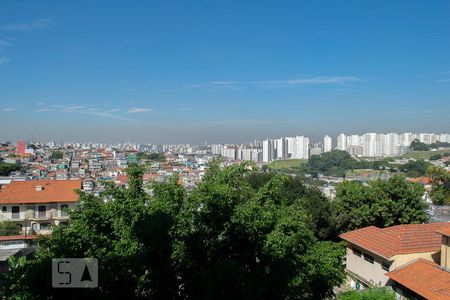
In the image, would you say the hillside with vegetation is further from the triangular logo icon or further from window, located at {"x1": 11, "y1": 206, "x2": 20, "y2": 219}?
window, located at {"x1": 11, "y1": 206, "x2": 20, "y2": 219}

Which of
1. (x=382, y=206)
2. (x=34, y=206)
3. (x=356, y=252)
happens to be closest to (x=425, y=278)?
(x=356, y=252)

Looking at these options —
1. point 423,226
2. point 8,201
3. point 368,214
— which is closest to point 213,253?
point 423,226

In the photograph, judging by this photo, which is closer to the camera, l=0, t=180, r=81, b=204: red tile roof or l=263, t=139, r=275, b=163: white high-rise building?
l=0, t=180, r=81, b=204: red tile roof

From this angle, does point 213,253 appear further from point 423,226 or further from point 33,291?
point 423,226

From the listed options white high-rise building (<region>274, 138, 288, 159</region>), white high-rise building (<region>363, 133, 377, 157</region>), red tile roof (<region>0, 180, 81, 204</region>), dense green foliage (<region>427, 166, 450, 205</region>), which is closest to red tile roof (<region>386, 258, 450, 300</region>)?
red tile roof (<region>0, 180, 81, 204</region>)

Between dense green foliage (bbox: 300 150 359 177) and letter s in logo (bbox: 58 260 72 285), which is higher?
letter s in logo (bbox: 58 260 72 285)
